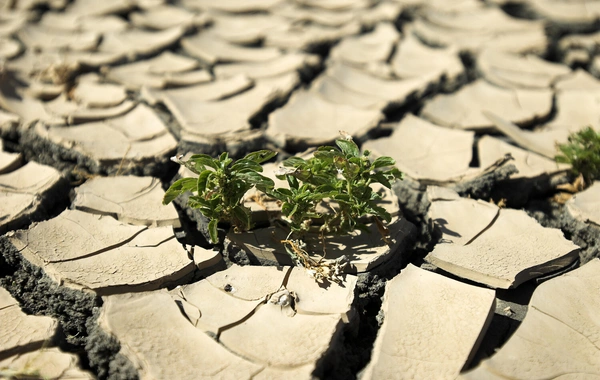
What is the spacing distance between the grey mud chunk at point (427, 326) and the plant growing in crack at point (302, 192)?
20cm

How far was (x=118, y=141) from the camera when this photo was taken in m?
2.43

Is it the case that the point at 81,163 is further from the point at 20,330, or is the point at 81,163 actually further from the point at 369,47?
the point at 369,47

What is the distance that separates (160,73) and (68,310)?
1598mm

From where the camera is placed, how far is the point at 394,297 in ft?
5.58

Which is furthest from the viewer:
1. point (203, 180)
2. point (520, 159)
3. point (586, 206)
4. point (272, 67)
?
point (272, 67)


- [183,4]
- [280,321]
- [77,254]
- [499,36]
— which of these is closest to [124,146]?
[77,254]

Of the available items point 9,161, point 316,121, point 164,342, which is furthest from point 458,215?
point 9,161

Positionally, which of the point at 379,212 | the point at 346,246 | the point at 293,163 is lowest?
the point at 346,246

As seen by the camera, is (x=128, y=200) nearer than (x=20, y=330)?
No

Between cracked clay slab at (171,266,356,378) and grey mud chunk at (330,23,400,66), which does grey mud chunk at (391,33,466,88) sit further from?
cracked clay slab at (171,266,356,378)

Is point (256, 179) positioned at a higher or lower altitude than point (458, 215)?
higher

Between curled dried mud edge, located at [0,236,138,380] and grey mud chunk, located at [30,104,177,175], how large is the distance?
55 centimetres

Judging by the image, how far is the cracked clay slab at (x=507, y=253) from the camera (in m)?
1.78

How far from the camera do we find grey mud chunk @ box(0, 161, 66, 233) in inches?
77.2
